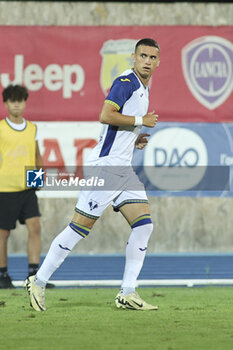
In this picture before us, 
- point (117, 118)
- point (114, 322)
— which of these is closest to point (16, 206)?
point (117, 118)

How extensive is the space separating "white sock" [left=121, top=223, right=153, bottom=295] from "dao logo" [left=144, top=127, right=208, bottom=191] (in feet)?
18.2

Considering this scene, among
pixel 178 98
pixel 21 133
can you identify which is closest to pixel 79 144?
A: pixel 178 98

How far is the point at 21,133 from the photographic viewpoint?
30.1 ft

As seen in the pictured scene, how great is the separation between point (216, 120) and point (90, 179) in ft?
19.8

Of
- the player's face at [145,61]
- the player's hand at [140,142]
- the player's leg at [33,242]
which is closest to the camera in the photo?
the player's face at [145,61]

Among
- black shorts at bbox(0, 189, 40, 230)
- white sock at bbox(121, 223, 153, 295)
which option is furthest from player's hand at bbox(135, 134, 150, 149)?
black shorts at bbox(0, 189, 40, 230)

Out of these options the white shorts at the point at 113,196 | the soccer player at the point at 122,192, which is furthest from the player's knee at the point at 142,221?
the white shorts at the point at 113,196

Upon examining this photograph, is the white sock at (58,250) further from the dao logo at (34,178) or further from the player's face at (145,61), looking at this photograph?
the dao logo at (34,178)

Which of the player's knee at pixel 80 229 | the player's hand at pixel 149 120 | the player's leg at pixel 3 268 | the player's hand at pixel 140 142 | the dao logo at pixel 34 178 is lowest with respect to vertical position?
the player's leg at pixel 3 268

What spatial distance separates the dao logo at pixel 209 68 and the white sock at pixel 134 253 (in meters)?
6.00

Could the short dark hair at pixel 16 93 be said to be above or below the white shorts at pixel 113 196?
above

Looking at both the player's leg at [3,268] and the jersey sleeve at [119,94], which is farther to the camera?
the player's leg at [3,268]

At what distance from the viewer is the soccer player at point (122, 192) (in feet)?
23.2

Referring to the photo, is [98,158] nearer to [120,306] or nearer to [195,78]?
[120,306]
